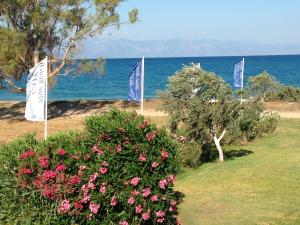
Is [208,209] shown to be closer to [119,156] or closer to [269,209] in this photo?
[269,209]

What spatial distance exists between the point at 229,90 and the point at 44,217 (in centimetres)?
1073

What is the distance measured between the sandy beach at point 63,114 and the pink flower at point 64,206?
1709cm

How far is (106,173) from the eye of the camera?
29.9 ft

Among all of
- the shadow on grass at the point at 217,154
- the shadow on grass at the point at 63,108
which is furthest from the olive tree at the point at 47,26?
the shadow on grass at the point at 217,154

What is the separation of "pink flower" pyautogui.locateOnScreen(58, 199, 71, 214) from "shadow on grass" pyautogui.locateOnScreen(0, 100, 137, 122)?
25.4m

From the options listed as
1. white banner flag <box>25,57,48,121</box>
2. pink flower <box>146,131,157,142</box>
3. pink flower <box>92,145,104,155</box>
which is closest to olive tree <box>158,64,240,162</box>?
white banner flag <box>25,57,48,121</box>

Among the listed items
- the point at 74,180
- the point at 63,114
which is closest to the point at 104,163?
the point at 74,180

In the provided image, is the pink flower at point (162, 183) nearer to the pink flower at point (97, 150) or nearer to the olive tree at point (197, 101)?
the pink flower at point (97, 150)

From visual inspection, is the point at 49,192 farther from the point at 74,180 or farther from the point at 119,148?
the point at 119,148

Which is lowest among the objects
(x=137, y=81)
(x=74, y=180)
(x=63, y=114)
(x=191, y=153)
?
(x=63, y=114)

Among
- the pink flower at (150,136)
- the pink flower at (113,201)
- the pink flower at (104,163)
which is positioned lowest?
the pink flower at (113,201)

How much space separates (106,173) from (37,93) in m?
10.8

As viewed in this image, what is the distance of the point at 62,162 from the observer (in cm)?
916

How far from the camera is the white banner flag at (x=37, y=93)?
62.8 ft
